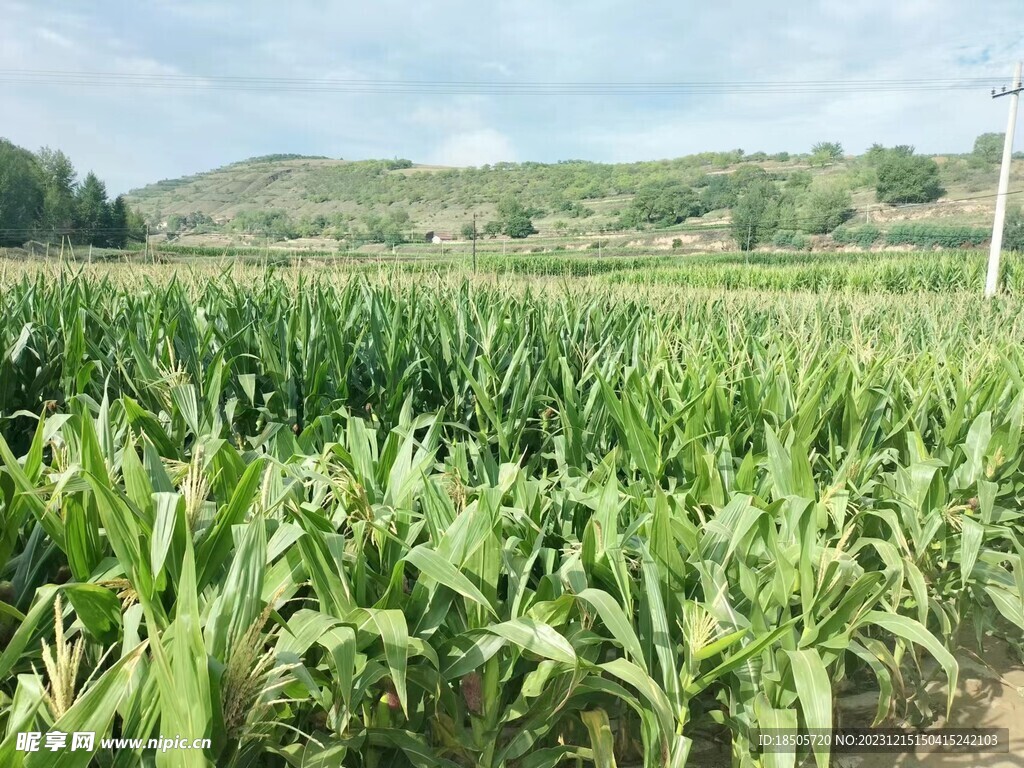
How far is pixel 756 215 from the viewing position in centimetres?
6575

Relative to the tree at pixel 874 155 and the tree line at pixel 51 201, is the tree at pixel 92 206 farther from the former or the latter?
the tree at pixel 874 155

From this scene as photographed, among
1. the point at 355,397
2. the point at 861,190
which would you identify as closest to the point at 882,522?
the point at 355,397

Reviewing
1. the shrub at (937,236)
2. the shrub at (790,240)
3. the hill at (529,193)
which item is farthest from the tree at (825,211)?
the shrub at (937,236)

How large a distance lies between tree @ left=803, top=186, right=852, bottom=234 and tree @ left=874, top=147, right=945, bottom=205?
371 centimetres

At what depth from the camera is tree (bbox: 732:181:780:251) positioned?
55094 millimetres

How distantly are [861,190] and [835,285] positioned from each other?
69048 millimetres

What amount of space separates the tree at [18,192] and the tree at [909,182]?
8423 cm

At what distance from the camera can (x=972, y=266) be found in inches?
656

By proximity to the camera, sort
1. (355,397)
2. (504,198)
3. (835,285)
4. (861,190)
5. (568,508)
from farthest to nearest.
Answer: (504,198)
(861,190)
(835,285)
(355,397)
(568,508)

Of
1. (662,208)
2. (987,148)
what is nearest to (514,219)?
(662,208)

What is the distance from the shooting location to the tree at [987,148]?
243ft

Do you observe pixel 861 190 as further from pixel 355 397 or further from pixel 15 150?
pixel 15 150

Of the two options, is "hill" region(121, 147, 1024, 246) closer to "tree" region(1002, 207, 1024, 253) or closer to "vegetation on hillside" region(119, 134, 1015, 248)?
"vegetation on hillside" region(119, 134, 1015, 248)

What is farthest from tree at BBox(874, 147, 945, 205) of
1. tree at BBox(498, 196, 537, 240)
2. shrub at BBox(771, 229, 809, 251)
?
tree at BBox(498, 196, 537, 240)
